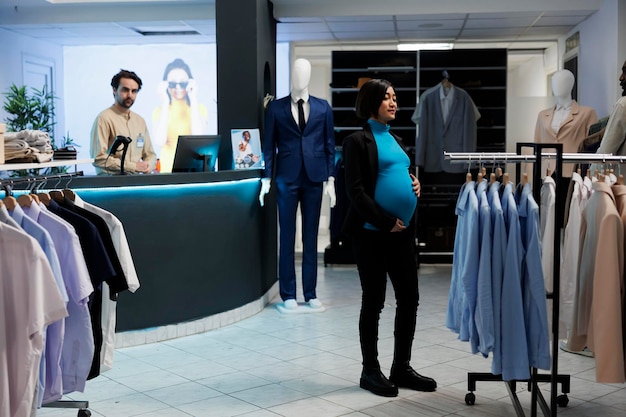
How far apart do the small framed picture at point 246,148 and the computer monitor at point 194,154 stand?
Result: 0.45 meters

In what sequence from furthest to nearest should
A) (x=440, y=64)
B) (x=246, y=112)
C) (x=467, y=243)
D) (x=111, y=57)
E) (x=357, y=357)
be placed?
1. (x=111, y=57)
2. (x=440, y=64)
3. (x=246, y=112)
4. (x=357, y=357)
5. (x=467, y=243)

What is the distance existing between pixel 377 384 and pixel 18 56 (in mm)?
7589

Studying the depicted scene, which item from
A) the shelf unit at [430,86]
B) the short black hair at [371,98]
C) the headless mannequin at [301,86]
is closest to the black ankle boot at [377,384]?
the short black hair at [371,98]

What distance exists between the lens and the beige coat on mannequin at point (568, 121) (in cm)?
771

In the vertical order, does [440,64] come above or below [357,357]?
above

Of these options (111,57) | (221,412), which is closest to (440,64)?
(111,57)

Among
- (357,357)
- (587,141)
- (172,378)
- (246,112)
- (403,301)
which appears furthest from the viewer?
(246,112)

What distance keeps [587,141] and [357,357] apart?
2.60 metres

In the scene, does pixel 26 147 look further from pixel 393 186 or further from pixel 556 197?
pixel 556 197

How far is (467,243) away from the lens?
378 cm

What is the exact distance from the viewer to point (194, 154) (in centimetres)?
607

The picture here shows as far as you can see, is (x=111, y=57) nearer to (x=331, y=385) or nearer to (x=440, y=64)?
(x=440, y=64)

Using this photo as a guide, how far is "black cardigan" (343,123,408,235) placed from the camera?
4281 millimetres

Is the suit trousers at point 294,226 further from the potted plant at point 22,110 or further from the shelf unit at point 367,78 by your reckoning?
the potted plant at point 22,110
